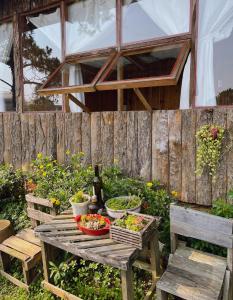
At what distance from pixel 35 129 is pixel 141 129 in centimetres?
175

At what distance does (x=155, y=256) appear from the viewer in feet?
7.33

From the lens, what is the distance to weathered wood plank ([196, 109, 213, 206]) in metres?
2.56

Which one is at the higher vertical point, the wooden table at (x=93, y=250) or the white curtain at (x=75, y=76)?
the white curtain at (x=75, y=76)

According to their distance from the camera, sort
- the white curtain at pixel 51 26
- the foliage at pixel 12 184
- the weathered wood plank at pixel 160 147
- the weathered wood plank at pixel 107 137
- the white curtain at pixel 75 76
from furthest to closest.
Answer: the foliage at pixel 12 184 < the white curtain at pixel 51 26 < the white curtain at pixel 75 76 < the weathered wood plank at pixel 107 137 < the weathered wood plank at pixel 160 147

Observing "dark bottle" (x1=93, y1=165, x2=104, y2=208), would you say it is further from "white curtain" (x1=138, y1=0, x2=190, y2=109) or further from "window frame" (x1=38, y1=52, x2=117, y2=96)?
"white curtain" (x1=138, y1=0, x2=190, y2=109)

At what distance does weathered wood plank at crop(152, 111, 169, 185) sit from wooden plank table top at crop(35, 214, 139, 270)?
41.0 inches

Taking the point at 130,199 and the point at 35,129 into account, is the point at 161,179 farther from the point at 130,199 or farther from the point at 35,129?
the point at 35,129

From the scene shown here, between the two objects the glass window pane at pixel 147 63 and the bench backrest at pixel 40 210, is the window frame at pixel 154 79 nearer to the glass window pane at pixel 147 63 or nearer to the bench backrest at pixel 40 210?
the glass window pane at pixel 147 63

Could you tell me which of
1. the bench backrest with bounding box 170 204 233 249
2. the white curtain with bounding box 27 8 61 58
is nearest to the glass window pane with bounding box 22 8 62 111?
the white curtain with bounding box 27 8 61 58

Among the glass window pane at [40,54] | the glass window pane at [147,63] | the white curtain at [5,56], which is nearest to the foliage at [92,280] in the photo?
the glass window pane at [147,63]

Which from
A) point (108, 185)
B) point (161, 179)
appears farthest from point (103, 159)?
point (161, 179)

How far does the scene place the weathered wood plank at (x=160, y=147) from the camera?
9.27 ft

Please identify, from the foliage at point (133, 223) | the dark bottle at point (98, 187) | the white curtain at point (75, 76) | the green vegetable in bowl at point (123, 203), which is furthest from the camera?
the white curtain at point (75, 76)

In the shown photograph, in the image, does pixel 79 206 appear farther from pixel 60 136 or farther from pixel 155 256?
pixel 60 136
